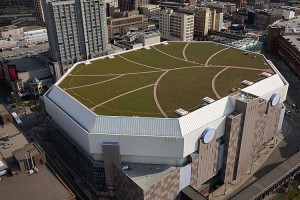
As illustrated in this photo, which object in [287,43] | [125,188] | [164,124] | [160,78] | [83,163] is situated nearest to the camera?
[125,188]

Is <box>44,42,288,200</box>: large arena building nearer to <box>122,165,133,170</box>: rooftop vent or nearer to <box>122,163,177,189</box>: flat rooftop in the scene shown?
<box>122,163,177,189</box>: flat rooftop

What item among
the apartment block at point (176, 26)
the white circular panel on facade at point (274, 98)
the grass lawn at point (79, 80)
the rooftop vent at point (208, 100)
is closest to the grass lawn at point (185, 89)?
the rooftop vent at point (208, 100)

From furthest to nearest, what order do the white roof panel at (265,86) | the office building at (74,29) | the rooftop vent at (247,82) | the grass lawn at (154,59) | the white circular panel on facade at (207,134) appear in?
the office building at (74,29) < the grass lawn at (154,59) < the rooftop vent at (247,82) < the white roof panel at (265,86) < the white circular panel on facade at (207,134)

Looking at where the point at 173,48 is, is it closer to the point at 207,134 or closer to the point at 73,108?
the point at 73,108

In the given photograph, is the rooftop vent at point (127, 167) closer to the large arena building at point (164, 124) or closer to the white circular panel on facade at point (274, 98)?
the large arena building at point (164, 124)


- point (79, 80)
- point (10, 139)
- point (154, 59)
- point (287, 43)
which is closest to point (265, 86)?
point (154, 59)

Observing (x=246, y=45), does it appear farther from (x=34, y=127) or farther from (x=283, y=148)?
(x=34, y=127)

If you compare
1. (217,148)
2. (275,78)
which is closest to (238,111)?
(217,148)
